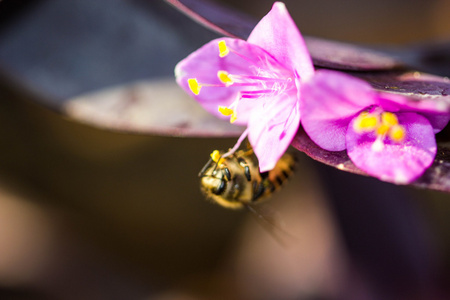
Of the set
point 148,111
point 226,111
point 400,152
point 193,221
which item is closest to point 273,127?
point 226,111

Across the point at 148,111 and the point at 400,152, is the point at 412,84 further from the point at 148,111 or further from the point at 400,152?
the point at 148,111

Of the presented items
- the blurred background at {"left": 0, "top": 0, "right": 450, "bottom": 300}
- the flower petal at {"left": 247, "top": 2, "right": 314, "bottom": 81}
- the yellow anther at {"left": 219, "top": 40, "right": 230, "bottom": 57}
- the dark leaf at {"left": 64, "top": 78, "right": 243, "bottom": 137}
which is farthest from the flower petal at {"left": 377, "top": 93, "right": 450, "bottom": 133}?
the blurred background at {"left": 0, "top": 0, "right": 450, "bottom": 300}

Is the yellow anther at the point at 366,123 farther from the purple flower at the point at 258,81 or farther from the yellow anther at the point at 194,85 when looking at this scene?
the yellow anther at the point at 194,85

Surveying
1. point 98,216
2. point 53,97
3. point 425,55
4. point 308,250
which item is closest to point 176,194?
point 98,216

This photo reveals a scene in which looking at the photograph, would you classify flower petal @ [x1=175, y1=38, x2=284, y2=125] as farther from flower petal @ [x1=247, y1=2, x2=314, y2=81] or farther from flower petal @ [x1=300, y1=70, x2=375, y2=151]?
→ flower petal @ [x1=300, y1=70, x2=375, y2=151]

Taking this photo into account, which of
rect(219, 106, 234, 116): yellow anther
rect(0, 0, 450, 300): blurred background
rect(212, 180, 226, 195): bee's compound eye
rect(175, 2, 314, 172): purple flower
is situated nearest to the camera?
rect(175, 2, 314, 172): purple flower

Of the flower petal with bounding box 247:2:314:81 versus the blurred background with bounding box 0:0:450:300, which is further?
the blurred background with bounding box 0:0:450:300
